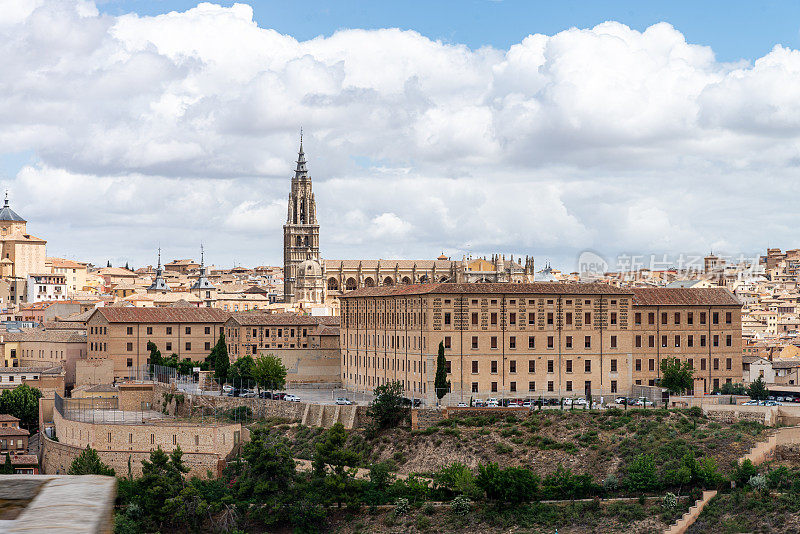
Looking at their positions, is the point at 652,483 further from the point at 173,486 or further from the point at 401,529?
the point at 173,486

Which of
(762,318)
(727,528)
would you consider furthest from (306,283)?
(727,528)

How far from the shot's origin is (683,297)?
8056cm

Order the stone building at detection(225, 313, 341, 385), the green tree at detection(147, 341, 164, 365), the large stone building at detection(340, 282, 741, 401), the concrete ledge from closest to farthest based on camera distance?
the concrete ledge, the large stone building at detection(340, 282, 741, 401), the green tree at detection(147, 341, 164, 365), the stone building at detection(225, 313, 341, 385)

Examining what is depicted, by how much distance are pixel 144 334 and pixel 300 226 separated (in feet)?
273

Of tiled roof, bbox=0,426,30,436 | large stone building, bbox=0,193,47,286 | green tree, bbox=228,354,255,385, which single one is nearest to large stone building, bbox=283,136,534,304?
large stone building, bbox=0,193,47,286

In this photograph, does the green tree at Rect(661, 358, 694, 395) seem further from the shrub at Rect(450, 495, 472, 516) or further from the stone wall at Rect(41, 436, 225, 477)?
the stone wall at Rect(41, 436, 225, 477)

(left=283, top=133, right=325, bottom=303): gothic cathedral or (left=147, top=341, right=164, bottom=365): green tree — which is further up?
(left=283, top=133, right=325, bottom=303): gothic cathedral

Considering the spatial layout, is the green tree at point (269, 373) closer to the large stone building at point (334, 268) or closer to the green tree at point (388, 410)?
the green tree at point (388, 410)

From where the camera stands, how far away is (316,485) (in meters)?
61.3

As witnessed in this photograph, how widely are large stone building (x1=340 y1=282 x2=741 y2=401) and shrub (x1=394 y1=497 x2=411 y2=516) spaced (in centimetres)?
1366

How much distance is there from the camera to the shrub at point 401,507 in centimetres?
5912

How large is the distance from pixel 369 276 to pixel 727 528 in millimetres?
124760

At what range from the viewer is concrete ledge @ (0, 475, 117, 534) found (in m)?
7.18

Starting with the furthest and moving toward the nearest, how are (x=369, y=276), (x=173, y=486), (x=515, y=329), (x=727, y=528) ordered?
(x=369, y=276)
(x=515, y=329)
(x=173, y=486)
(x=727, y=528)
